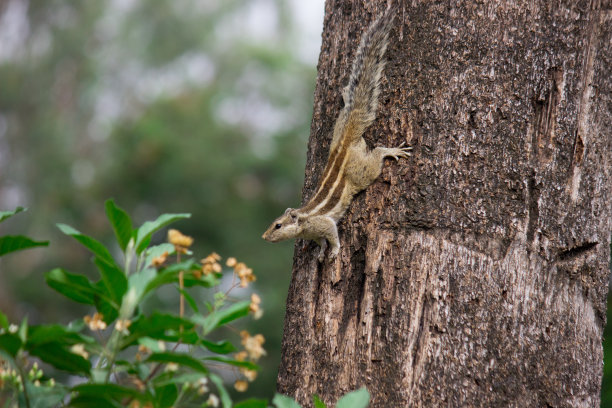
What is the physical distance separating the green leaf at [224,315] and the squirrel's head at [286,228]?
1.55 meters

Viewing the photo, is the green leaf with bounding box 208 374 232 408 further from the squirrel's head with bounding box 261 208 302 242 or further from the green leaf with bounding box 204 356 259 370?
the squirrel's head with bounding box 261 208 302 242

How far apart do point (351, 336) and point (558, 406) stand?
0.74m

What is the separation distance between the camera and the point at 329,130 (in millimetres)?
2807

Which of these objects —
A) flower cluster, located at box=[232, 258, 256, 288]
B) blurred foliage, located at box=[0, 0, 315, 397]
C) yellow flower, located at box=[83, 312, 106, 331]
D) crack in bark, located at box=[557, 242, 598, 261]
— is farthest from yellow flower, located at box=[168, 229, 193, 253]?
blurred foliage, located at box=[0, 0, 315, 397]

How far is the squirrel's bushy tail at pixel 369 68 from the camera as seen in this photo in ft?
8.36

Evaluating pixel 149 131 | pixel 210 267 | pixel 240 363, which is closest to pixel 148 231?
pixel 210 267

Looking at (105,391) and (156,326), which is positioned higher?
(156,326)

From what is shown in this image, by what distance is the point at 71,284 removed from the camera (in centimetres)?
140

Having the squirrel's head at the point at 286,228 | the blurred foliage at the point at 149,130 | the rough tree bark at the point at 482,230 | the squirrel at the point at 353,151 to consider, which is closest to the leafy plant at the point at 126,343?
the rough tree bark at the point at 482,230

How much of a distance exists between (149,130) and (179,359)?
40.5 feet

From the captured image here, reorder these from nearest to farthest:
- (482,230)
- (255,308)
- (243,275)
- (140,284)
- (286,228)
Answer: (140,284) → (255,308) → (243,275) → (482,230) → (286,228)

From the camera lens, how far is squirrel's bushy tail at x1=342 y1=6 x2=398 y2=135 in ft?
8.36

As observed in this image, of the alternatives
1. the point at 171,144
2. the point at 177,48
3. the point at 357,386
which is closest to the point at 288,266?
the point at 171,144

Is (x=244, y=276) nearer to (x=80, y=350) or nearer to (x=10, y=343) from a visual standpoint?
(x=80, y=350)
